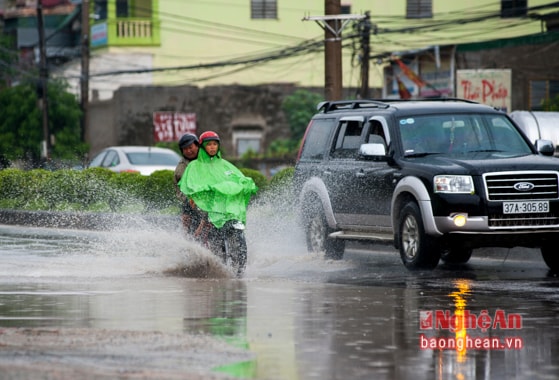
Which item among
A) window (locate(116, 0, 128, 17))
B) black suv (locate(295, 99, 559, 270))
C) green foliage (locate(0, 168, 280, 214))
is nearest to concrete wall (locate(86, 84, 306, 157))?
window (locate(116, 0, 128, 17))

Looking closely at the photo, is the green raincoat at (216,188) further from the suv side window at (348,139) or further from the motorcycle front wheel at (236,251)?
the suv side window at (348,139)

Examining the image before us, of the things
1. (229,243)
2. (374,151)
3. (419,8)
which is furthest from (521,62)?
(419,8)

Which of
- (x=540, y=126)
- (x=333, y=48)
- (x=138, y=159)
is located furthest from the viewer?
(x=138, y=159)

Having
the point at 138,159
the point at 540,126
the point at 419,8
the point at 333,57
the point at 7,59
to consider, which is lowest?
the point at 138,159

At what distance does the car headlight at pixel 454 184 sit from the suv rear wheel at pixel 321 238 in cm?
306

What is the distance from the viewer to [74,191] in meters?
30.8

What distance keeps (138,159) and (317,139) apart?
1572cm

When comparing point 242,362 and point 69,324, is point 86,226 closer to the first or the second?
point 69,324

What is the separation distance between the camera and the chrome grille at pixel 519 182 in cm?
1535

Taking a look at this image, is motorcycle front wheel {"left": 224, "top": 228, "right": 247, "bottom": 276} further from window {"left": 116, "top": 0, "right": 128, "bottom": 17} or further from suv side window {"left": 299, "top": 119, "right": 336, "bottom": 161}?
window {"left": 116, "top": 0, "right": 128, "bottom": 17}

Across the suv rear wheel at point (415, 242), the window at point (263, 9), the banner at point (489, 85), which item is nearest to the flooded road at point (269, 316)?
the suv rear wheel at point (415, 242)

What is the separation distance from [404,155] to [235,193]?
234 cm

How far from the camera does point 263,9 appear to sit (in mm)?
70125

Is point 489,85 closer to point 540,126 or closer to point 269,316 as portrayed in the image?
point 540,126
